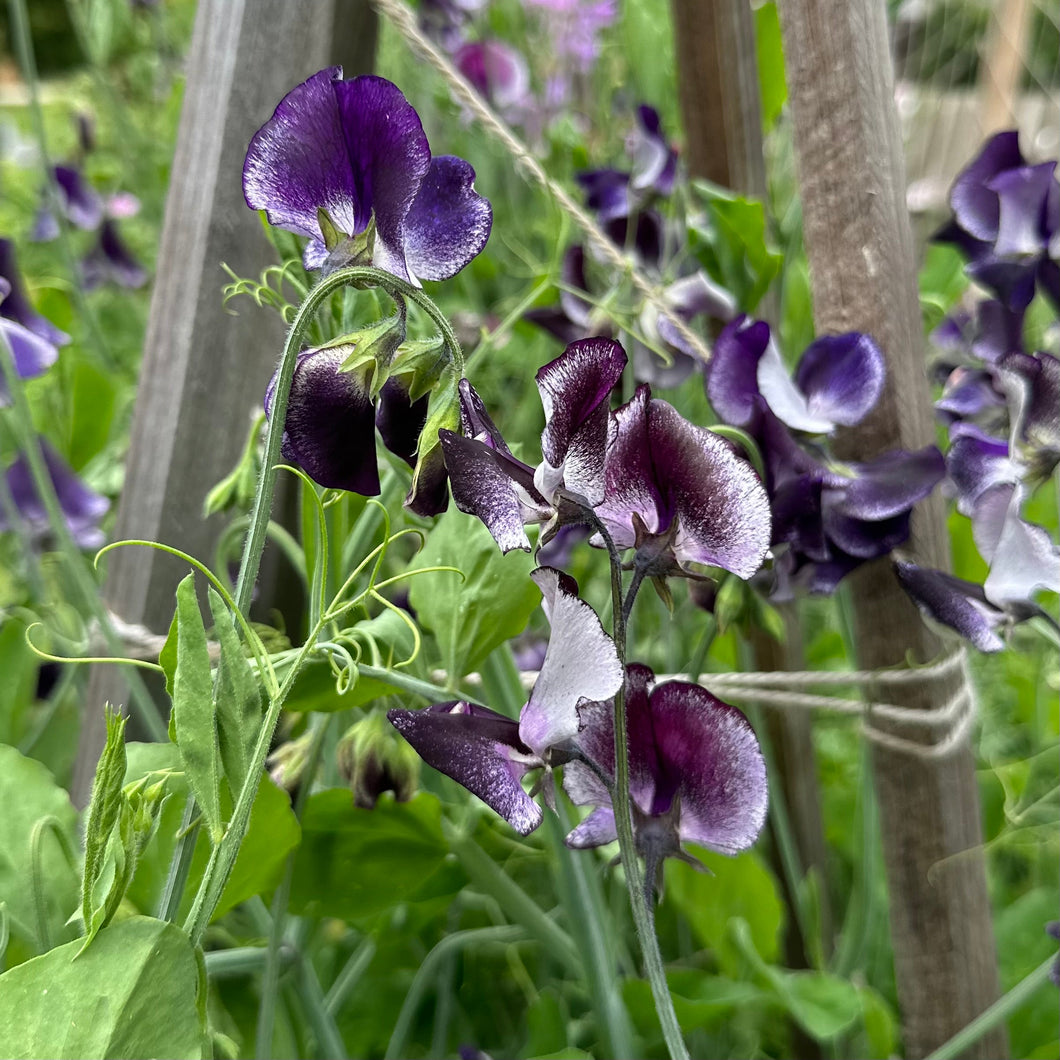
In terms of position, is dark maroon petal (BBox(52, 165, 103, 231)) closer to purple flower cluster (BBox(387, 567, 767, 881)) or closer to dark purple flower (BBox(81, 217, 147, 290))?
dark purple flower (BBox(81, 217, 147, 290))

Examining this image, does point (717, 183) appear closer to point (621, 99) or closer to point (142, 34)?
point (621, 99)

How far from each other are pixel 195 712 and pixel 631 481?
17 cm

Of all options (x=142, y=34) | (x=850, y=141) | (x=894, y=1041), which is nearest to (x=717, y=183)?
(x=850, y=141)

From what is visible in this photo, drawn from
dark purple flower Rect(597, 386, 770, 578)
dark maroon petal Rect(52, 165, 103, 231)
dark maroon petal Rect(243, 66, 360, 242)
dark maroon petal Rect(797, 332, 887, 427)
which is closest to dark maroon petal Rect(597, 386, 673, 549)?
dark purple flower Rect(597, 386, 770, 578)

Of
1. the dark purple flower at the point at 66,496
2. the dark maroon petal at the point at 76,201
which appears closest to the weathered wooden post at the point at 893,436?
the dark purple flower at the point at 66,496

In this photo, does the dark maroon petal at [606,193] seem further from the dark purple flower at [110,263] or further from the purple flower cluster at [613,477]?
the dark purple flower at [110,263]

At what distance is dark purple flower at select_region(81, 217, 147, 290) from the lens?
1449 mm

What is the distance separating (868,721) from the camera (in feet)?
2.27

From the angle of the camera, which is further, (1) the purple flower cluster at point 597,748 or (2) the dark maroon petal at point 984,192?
(2) the dark maroon petal at point 984,192

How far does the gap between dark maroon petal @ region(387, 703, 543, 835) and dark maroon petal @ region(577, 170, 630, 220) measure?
0.59 metres

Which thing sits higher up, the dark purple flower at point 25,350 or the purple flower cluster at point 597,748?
the dark purple flower at point 25,350

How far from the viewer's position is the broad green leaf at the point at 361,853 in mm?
585

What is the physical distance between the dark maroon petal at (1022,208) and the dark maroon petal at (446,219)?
1.39 ft

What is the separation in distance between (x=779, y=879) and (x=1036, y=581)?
1.84 ft
